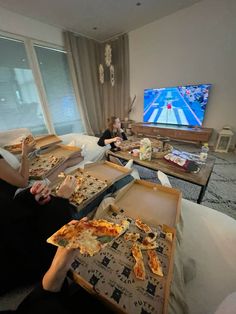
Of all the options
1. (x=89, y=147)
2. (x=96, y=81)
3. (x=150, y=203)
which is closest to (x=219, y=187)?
(x=150, y=203)

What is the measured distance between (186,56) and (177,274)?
345cm

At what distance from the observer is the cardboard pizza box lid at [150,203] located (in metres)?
0.73

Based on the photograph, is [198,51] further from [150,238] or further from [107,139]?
[150,238]

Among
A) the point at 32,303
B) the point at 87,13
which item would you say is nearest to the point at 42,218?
the point at 32,303

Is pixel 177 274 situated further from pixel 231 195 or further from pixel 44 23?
pixel 44 23

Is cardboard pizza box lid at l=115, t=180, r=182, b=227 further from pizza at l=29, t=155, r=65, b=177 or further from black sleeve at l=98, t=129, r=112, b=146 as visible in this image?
black sleeve at l=98, t=129, r=112, b=146

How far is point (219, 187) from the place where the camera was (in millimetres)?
1821

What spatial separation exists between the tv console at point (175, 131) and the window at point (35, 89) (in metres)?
1.68

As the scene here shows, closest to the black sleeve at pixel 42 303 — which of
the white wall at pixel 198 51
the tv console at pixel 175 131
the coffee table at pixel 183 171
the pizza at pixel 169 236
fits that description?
the pizza at pixel 169 236

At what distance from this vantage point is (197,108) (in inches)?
112

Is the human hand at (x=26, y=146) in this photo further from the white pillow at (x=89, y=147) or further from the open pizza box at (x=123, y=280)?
the open pizza box at (x=123, y=280)

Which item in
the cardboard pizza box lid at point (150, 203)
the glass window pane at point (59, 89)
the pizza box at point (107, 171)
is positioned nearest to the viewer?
the cardboard pizza box lid at point (150, 203)

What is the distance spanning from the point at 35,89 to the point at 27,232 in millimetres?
3231

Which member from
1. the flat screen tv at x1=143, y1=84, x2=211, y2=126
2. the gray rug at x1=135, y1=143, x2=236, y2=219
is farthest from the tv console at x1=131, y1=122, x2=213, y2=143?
the gray rug at x1=135, y1=143, x2=236, y2=219
